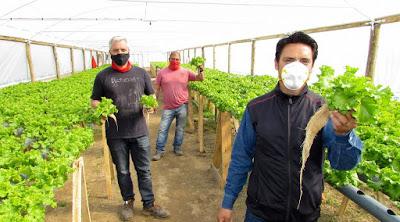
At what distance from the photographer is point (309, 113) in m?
2.52

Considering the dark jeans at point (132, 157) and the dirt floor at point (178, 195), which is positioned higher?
the dark jeans at point (132, 157)

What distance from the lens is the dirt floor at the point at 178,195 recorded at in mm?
5762

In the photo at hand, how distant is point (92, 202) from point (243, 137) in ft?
14.9

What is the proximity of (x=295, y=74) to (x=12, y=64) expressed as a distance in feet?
57.8

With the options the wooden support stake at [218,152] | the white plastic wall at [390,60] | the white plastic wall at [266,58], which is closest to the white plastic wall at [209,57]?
the white plastic wall at [266,58]

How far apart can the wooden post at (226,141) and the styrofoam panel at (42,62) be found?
59.6ft

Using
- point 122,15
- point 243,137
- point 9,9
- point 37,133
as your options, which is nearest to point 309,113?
point 243,137

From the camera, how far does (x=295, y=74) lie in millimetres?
2355

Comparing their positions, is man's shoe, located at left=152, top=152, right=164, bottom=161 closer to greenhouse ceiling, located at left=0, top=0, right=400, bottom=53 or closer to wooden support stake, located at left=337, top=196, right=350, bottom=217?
wooden support stake, located at left=337, top=196, right=350, bottom=217

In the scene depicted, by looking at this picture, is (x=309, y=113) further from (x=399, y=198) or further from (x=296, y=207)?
(x=399, y=198)

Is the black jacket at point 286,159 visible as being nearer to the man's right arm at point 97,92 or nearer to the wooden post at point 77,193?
the wooden post at point 77,193

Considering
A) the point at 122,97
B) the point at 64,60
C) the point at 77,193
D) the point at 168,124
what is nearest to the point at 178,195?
the point at 168,124

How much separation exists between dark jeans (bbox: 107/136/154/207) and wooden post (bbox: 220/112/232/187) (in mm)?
1702

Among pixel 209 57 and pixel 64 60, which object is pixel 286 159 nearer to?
pixel 209 57
